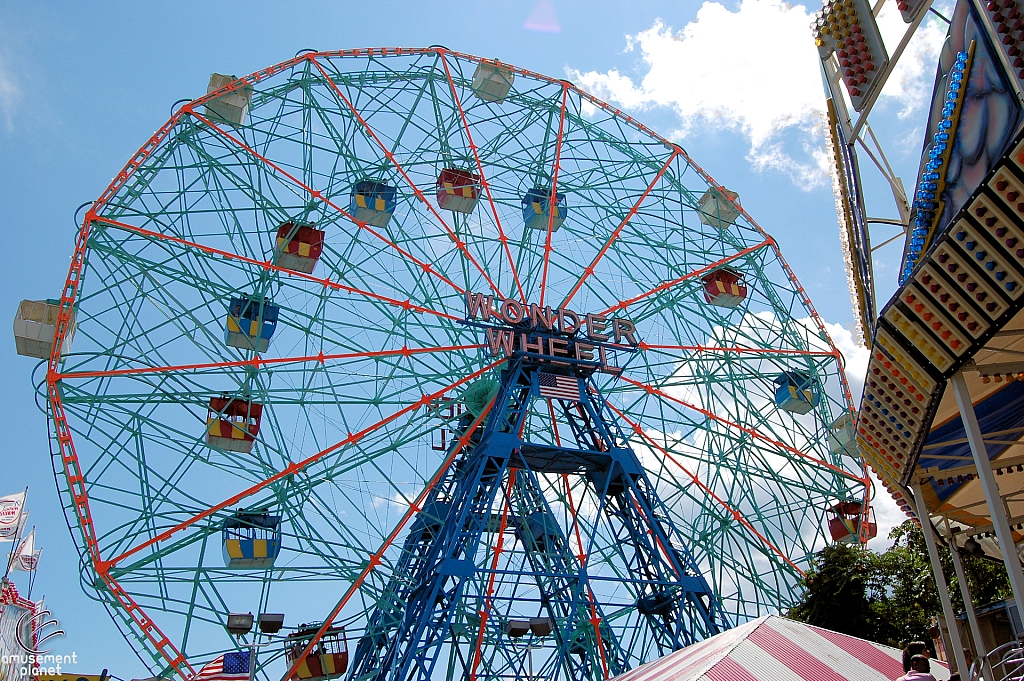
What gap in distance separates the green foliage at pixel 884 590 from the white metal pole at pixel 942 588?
349 inches

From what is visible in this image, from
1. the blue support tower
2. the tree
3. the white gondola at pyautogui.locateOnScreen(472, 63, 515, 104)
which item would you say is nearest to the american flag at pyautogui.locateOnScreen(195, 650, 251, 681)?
the blue support tower

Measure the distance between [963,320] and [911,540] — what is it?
1483 cm

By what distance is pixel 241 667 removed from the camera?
59.7 ft

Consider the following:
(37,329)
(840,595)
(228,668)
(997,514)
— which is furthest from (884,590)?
(37,329)

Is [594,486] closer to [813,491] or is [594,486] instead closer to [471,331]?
[471,331]

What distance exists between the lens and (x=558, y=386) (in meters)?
23.3

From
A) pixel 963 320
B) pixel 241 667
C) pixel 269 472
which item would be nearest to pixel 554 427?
pixel 269 472

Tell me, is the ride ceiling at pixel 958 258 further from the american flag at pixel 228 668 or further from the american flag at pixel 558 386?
the american flag at pixel 228 668

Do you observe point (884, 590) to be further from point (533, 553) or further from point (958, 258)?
point (958, 258)

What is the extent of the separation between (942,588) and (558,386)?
1213 cm

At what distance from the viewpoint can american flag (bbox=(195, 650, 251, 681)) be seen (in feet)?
58.4

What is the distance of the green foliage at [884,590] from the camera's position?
68.4 feet

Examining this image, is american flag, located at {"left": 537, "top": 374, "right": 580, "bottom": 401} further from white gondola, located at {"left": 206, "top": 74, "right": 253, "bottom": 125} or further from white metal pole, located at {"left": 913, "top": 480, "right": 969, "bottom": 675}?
white metal pole, located at {"left": 913, "top": 480, "right": 969, "bottom": 675}

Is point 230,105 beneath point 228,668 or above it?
above
